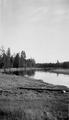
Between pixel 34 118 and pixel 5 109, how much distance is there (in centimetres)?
156

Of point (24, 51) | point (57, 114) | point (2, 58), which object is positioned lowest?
point (57, 114)

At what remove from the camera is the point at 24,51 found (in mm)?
85938

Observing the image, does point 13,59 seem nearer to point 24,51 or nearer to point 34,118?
point 24,51

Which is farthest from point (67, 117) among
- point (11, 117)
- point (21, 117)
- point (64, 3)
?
point (64, 3)

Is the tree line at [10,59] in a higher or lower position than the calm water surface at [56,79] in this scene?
higher

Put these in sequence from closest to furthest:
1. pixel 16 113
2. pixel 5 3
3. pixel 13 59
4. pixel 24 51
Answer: pixel 16 113 → pixel 5 3 → pixel 13 59 → pixel 24 51

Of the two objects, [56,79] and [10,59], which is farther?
[10,59]

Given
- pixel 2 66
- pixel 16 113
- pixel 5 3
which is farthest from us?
pixel 2 66

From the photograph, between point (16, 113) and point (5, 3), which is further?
point (5, 3)

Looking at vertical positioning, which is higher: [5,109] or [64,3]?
[64,3]

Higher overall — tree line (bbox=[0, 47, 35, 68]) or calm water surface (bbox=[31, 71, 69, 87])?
tree line (bbox=[0, 47, 35, 68])

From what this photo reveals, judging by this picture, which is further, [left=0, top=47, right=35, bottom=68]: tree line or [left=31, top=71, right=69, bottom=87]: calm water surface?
[left=0, top=47, right=35, bottom=68]: tree line

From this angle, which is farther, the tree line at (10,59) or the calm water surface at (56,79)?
the tree line at (10,59)

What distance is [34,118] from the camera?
180 inches
